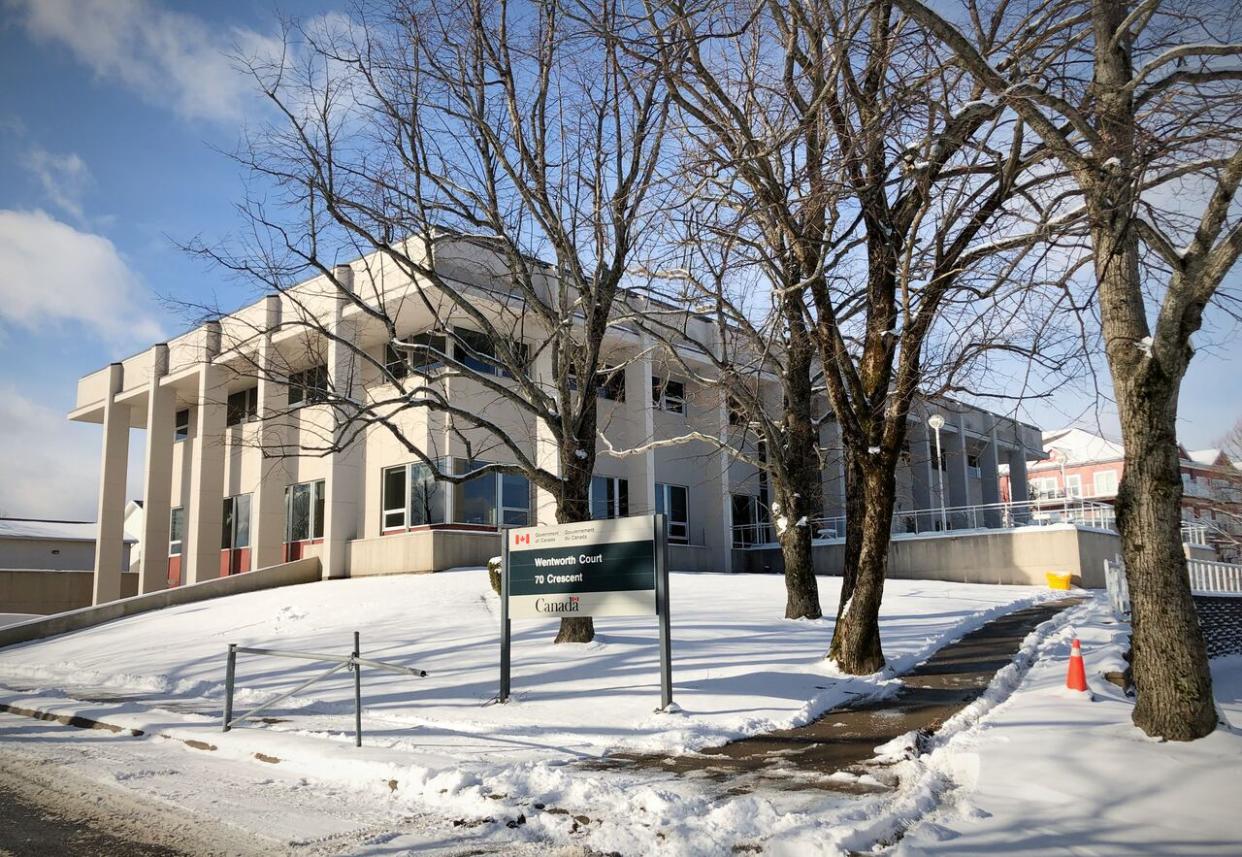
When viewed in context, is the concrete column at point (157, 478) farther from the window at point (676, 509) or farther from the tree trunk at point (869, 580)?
the tree trunk at point (869, 580)

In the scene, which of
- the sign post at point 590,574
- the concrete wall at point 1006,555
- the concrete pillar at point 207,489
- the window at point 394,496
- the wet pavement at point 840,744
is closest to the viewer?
the wet pavement at point 840,744

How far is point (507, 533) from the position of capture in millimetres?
11164

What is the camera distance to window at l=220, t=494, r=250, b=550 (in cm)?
3262

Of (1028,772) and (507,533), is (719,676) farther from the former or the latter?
(1028,772)

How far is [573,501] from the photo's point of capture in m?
13.6

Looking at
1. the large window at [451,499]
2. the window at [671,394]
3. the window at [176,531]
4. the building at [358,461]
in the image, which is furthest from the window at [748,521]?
the window at [176,531]

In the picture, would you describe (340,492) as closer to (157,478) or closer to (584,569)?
(157,478)

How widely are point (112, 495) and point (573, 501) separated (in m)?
28.1

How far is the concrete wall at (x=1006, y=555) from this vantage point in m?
28.6

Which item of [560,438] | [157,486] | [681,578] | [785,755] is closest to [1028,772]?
[785,755]

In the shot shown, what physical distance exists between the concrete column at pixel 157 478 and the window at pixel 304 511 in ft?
18.0

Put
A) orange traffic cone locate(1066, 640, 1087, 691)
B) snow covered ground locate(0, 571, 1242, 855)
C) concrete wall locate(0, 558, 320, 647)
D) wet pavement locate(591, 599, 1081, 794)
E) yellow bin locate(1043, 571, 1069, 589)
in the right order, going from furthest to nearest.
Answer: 1. yellow bin locate(1043, 571, 1069, 589)
2. concrete wall locate(0, 558, 320, 647)
3. orange traffic cone locate(1066, 640, 1087, 691)
4. wet pavement locate(591, 599, 1081, 794)
5. snow covered ground locate(0, 571, 1242, 855)

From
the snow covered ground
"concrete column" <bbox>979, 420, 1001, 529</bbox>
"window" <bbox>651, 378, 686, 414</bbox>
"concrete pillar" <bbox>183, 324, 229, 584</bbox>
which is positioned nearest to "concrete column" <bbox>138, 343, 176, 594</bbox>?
"concrete pillar" <bbox>183, 324, 229, 584</bbox>

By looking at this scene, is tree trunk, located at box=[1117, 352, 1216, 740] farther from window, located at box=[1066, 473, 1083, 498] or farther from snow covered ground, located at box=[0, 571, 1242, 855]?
window, located at box=[1066, 473, 1083, 498]
